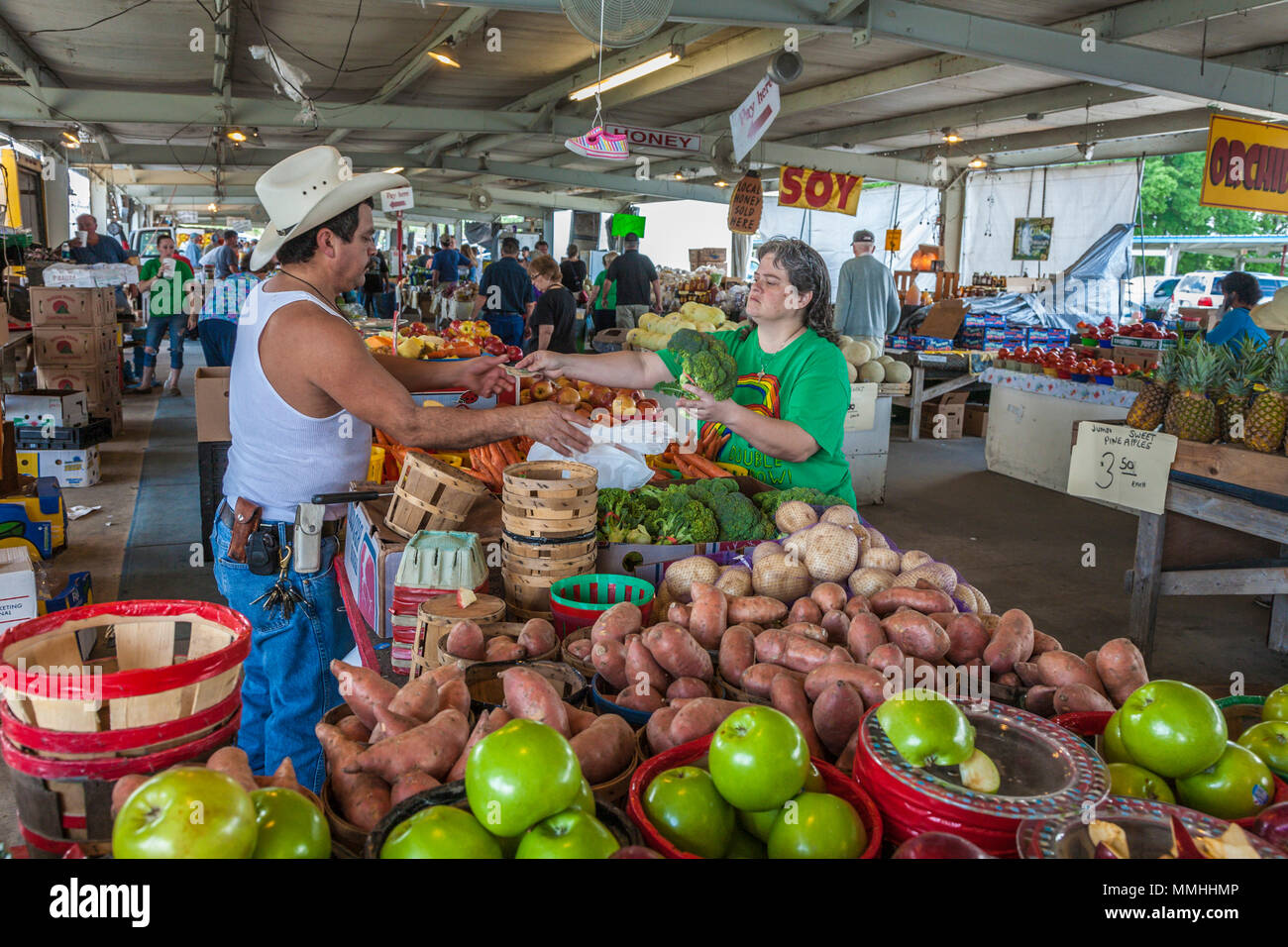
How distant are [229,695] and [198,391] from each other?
Result: 3970 mm

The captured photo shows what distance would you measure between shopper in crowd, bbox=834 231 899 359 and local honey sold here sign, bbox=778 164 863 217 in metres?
3.40

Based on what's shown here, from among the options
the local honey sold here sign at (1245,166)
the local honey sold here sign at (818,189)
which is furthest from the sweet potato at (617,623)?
the local honey sold here sign at (818,189)

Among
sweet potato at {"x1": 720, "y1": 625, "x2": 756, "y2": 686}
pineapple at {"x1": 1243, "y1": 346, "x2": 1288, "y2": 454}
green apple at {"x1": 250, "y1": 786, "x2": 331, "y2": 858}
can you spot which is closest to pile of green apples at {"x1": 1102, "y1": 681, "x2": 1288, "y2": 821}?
sweet potato at {"x1": 720, "y1": 625, "x2": 756, "y2": 686}

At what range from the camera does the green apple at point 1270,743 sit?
146 centimetres

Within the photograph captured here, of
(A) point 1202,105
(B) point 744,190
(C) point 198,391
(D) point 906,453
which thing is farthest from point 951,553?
(A) point 1202,105

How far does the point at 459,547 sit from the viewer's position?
7.41 ft

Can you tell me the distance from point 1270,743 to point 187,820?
163 cm

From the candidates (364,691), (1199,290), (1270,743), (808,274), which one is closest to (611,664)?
(364,691)

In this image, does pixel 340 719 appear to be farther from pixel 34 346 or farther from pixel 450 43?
pixel 450 43

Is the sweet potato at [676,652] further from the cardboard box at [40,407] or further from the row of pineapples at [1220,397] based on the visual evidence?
the cardboard box at [40,407]

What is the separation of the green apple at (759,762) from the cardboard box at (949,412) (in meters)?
10.5

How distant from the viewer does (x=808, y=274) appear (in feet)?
10.8

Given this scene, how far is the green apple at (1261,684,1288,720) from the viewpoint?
1.59 meters

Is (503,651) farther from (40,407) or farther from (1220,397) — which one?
(40,407)
